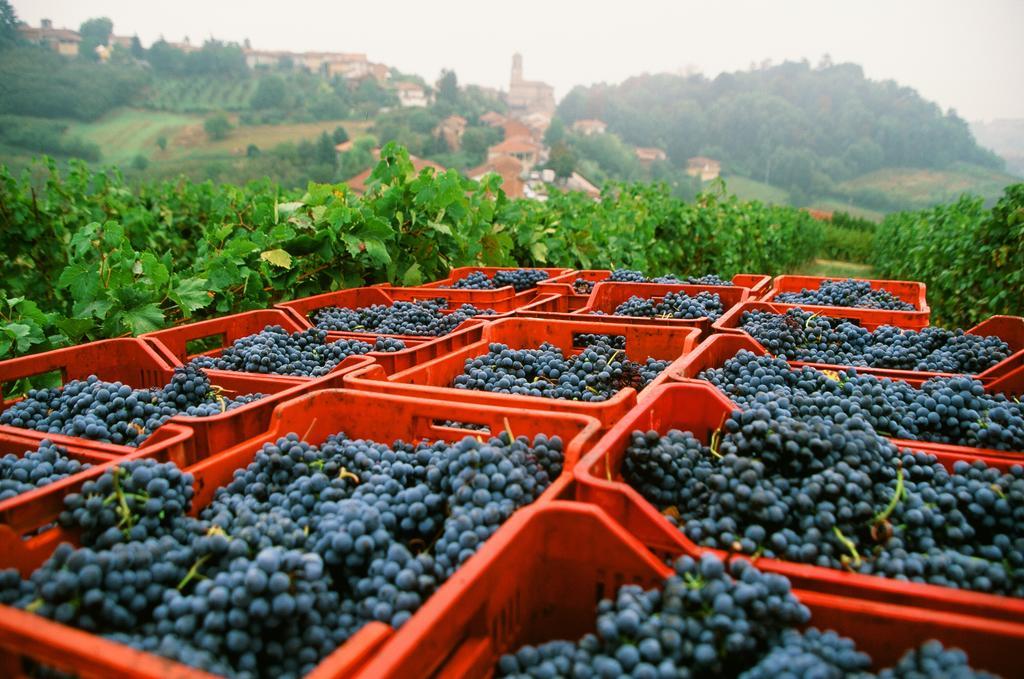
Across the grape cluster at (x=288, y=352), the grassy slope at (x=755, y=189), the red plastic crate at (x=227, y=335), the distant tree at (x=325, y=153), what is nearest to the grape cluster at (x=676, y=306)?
the red plastic crate at (x=227, y=335)

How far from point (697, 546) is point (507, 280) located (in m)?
3.37

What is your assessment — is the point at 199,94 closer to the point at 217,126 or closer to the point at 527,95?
the point at 217,126

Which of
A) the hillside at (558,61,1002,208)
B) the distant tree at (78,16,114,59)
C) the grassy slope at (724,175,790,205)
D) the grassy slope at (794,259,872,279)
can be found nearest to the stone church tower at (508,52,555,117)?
the hillside at (558,61,1002,208)

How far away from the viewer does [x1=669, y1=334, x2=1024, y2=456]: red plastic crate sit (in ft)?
5.86

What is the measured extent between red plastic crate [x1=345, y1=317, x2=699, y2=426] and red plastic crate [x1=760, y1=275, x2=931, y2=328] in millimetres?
981

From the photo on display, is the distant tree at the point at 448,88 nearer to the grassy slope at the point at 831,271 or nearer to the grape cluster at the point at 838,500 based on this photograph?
the grassy slope at the point at 831,271

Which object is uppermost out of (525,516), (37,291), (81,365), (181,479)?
(525,516)

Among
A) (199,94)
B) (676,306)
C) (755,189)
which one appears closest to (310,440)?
(676,306)

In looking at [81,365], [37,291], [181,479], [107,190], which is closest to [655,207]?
[107,190]

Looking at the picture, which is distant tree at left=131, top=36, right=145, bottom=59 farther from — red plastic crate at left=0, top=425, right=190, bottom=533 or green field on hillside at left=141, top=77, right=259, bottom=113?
red plastic crate at left=0, top=425, right=190, bottom=533

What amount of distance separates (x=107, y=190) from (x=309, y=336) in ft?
20.1

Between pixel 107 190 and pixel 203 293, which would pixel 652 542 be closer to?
pixel 203 293

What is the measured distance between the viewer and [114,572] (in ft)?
3.97

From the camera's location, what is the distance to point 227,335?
325 cm
